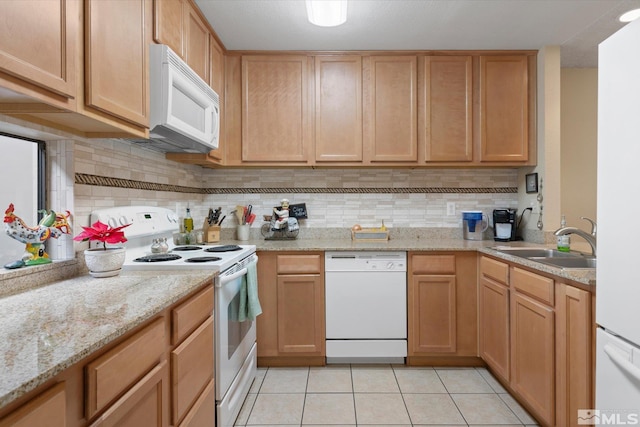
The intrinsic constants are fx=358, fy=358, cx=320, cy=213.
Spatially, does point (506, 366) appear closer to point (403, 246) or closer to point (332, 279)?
point (403, 246)

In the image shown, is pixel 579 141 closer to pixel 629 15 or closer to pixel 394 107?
pixel 629 15

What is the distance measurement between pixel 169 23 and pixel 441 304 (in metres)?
2.34

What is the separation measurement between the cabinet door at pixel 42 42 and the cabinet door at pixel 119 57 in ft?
0.23

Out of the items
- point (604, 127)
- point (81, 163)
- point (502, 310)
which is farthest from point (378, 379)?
point (81, 163)

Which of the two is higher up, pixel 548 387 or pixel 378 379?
pixel 548 387

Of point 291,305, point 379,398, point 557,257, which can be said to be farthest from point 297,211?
point 557,257

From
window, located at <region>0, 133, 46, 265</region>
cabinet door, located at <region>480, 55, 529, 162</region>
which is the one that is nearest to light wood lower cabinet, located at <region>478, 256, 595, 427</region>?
cabinet door, located at <region>480, 55, 529, 162</region>

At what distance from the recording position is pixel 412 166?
2.78 meters

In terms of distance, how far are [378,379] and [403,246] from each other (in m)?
0.90

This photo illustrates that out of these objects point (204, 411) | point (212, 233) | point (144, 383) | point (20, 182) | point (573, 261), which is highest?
point (20, 182)

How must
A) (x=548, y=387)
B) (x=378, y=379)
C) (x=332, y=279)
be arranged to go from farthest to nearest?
(x=332, y=279), (x=378, y=379), (x=548, y=387)

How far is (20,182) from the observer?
146cm

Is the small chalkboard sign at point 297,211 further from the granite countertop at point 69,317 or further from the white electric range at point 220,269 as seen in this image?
the granite countertop at point 69,317

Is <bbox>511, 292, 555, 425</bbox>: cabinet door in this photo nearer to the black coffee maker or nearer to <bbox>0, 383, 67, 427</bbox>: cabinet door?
the black coffee maker
